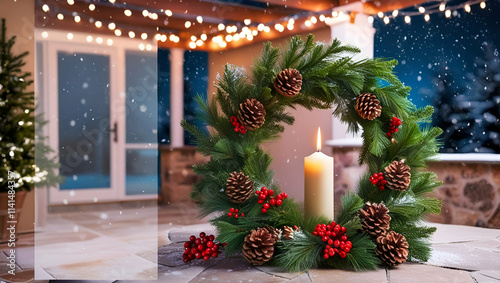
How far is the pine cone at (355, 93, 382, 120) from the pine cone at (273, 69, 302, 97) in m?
0.18

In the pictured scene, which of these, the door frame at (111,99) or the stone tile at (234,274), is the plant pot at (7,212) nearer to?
the door frame at (111,99)

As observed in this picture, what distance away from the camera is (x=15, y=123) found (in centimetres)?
270

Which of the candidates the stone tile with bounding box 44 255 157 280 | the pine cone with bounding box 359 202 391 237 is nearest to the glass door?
the stone tile with bounding box 44 255 157 280

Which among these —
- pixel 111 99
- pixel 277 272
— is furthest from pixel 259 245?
pixel 111 99

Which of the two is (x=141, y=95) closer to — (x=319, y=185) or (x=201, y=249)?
(x=201, y=249)

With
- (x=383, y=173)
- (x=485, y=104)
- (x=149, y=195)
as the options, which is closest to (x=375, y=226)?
(x=383, y=173)

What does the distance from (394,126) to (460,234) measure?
87 cm

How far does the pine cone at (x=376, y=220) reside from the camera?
121 cm

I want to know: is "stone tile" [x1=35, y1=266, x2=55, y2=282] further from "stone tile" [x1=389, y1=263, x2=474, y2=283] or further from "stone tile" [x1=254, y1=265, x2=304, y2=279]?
"stone tile" [x1=389, y1=263, x2=474, y2=283]

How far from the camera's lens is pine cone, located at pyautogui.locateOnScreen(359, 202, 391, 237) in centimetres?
121

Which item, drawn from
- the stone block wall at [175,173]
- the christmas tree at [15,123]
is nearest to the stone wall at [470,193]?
the christmas tree at [15,123]

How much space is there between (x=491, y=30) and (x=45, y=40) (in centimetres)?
403

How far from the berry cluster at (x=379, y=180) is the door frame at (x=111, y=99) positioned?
352 centimetres

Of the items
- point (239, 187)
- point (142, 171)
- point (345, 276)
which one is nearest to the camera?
point (345, 276)
